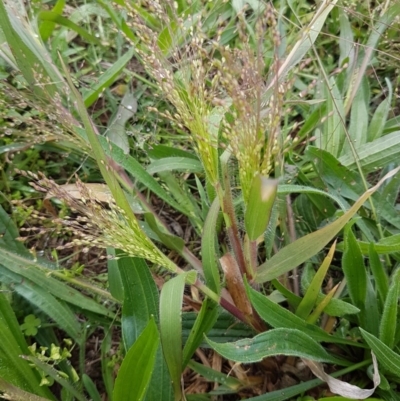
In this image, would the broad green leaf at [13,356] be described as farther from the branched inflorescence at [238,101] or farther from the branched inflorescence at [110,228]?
the branched inflorescence at [238,101]

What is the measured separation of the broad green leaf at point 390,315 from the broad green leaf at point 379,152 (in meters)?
0.38

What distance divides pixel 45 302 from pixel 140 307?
1.06 ft

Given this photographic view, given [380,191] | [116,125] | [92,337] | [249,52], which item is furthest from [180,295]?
[116,125]

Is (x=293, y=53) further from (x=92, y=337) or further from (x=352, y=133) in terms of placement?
(x=92, y=337)

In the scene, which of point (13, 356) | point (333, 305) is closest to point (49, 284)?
point (13, 356)

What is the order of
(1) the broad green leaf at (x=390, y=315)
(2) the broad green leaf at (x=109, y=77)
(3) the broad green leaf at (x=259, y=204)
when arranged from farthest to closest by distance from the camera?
1. (2) the broad green leaf at (x=109, y=77)
2. (1) the broad green leaf at (x=390, y=315)
3. (3) the broad green leaf at (x=259, y=204)

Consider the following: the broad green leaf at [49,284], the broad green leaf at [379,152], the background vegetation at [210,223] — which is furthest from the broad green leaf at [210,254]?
the broad green leaf at [379,152]

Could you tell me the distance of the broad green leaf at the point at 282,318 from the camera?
974 mm

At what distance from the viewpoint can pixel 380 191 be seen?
1317mm

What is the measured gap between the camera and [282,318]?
3.33ft

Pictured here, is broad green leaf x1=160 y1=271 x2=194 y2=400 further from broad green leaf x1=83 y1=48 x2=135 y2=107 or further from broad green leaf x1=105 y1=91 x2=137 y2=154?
broad green leaf x1=83 y1=48 x2=135 y2=107

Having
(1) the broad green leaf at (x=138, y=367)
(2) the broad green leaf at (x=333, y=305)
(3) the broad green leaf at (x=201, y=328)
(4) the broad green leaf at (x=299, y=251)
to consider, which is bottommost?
(2) the broad green leaf at (x=333, y=305)

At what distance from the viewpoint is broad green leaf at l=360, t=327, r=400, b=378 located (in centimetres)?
95

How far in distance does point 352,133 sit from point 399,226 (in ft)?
1.03
